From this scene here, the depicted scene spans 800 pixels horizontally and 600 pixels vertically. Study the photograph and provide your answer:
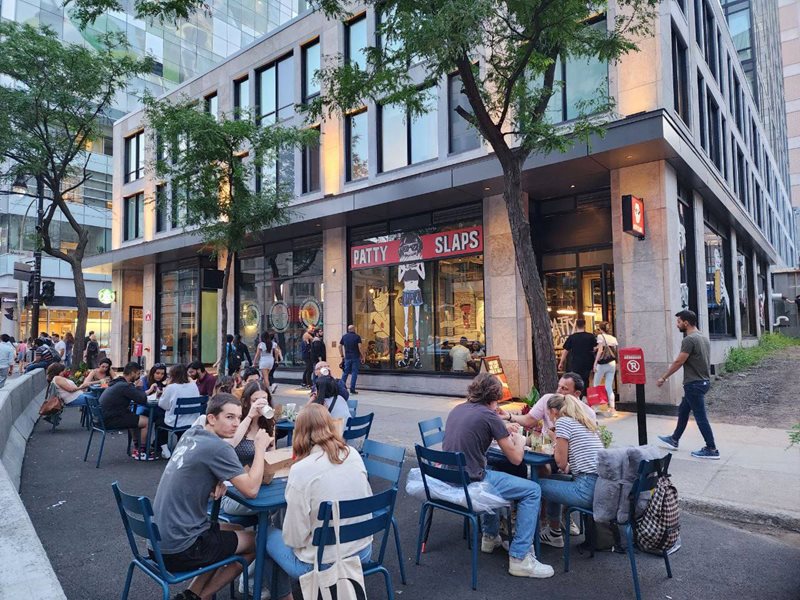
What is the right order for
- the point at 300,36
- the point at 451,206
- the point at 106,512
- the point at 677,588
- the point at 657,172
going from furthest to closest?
the point at 300,36 < the point at 451,206 < the point at 657,172 < the point at 106,512 < the point at 677,588

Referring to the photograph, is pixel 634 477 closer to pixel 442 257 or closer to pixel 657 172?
pixel 657 172

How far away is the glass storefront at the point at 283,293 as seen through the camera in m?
17.9

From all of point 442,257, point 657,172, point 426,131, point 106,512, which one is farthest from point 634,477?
point 426,131

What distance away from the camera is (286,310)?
61.7 ft

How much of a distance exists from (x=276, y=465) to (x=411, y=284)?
1120 centimetres

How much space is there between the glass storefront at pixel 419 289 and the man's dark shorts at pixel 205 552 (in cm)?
1063

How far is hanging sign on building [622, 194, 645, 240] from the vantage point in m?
10.5

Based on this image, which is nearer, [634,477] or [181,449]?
[181,449]

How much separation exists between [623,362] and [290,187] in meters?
13.2

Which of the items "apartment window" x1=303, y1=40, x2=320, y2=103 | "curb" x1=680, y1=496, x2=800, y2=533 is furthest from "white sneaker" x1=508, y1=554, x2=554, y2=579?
"apartment window" x1=303, y1=40, x2=320, y2=103

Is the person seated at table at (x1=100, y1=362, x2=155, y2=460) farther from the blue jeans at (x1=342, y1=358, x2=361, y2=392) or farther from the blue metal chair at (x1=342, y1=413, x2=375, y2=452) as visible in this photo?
the blue jeans at (x1=342, y1=358, x2=361, y2=392)

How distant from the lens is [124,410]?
825 cm

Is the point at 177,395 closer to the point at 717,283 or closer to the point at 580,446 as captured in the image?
the point at 580,446

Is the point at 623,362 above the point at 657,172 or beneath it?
beneath
